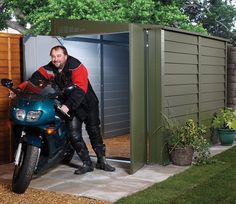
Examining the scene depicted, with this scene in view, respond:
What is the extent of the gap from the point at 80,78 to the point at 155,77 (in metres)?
1.27

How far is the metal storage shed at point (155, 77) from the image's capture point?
555 cm

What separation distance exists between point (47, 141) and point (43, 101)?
456 millimetres

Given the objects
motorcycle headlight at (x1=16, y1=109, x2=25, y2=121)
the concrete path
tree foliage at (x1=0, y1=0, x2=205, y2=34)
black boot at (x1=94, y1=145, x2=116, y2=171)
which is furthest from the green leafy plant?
tree foliage at (x1=0, y1=0, x2=205, y2=34)

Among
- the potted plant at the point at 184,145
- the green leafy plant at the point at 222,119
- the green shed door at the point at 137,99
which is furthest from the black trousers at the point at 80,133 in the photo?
the green leafy plant at the point at 222,119

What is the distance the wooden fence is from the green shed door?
175 cm

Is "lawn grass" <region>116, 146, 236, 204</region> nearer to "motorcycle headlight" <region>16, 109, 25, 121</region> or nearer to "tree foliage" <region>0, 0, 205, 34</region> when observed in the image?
"motorcycle headlight" <region>16, 109, 25, 121</region>

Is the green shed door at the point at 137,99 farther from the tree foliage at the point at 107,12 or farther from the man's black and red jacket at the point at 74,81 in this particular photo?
the tree foliage at the point at 107,12

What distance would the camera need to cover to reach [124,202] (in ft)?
13.9

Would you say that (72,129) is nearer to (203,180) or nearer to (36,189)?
(36,189)

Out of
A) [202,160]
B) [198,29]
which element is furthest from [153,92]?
[198,29]

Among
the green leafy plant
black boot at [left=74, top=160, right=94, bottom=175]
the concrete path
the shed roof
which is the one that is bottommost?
the concrete path

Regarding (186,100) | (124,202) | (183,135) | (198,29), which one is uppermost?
(198,29)

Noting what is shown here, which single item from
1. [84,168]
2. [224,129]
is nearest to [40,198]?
[84,168]

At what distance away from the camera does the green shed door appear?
5.44 metres
